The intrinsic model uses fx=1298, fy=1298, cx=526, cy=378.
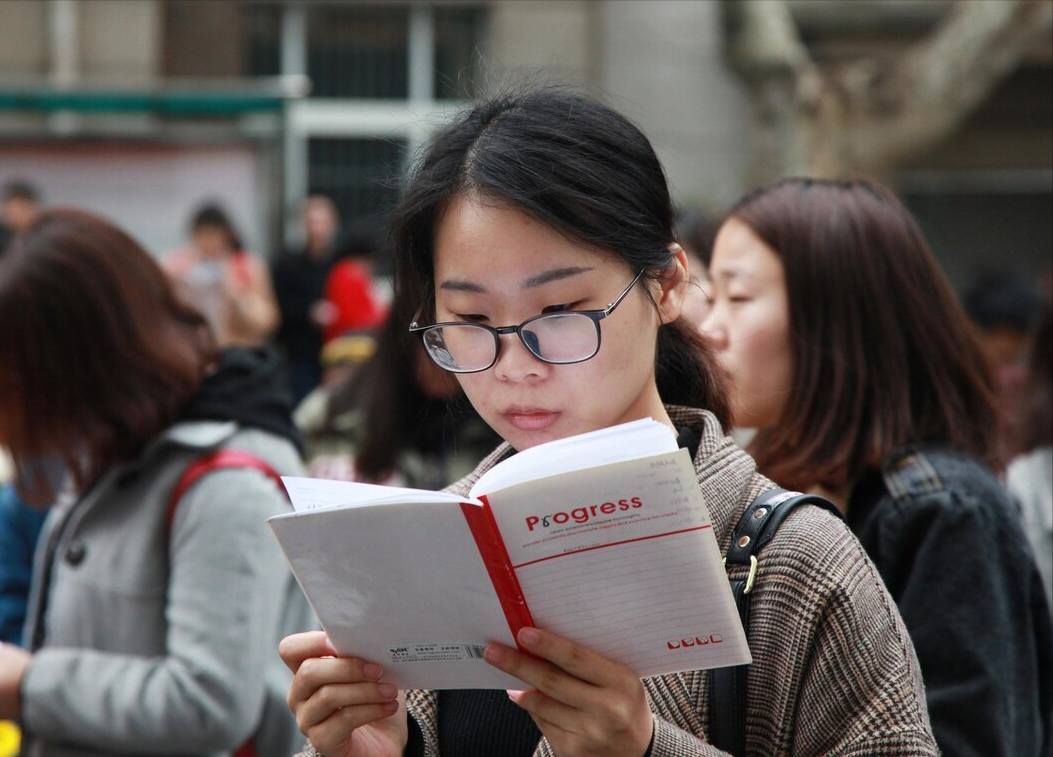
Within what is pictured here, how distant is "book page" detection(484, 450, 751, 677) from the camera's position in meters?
1.20

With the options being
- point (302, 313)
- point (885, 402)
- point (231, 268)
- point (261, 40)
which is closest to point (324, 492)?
point (885, 402)

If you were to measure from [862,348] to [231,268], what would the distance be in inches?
233

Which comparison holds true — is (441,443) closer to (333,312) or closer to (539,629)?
(539,629)

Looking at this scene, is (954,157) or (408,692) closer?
(408,692)

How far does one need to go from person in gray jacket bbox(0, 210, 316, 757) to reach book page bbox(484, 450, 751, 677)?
47.3 inches

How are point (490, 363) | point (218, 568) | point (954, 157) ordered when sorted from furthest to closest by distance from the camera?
point (954, 157) → point (218, 568) → point (490, 363)

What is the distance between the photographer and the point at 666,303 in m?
1.60

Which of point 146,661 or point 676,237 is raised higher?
point 676,237

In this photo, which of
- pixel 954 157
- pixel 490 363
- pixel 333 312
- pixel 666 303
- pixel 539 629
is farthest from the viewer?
pixel 954 157

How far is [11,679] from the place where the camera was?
231 centimetres

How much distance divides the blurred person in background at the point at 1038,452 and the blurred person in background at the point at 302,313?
594cm

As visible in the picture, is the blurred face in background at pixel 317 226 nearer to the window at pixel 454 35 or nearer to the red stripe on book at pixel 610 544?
the window at pixel 454 35

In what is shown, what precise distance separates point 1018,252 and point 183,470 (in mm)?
12328

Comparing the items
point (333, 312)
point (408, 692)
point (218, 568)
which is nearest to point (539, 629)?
point (408, 692)
